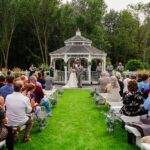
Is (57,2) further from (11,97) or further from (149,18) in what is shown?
(11,97)

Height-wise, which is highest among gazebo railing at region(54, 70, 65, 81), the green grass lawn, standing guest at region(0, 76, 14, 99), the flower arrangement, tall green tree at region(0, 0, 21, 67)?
tall green tree at region(0, 0, 21, 67)

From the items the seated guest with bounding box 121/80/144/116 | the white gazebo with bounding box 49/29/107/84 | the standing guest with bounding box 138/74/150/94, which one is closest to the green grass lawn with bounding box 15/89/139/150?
the seated guest with bounding box 121/80/144/116

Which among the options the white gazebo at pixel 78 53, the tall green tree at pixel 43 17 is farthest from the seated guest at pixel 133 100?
the tall green tree at pixel 43 17

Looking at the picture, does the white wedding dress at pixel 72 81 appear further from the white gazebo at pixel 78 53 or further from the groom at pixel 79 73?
the white gazebo at pixel 78 53

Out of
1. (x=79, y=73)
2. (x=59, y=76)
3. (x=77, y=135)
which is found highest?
(x=77, y=135)

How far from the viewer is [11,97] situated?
27.3 ft

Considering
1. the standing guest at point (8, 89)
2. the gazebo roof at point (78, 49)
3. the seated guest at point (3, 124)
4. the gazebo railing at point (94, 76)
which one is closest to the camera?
the seated guest at point (3, 124)

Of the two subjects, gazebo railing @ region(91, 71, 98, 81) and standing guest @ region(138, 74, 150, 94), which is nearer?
standing guest @ region(138, 74, 150, 94)

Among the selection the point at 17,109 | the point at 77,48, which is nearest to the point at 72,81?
the point at 77,48

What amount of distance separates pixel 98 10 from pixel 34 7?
8.90 meters

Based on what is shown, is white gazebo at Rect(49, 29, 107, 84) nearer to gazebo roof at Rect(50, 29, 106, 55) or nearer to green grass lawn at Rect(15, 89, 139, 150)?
gazebo roof at Rect(50, 29, 106, 55)

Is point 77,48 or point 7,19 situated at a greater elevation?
point 7,19

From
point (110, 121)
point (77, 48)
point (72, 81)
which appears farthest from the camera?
point (77, 48)

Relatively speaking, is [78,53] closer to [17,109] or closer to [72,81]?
[72,81]
